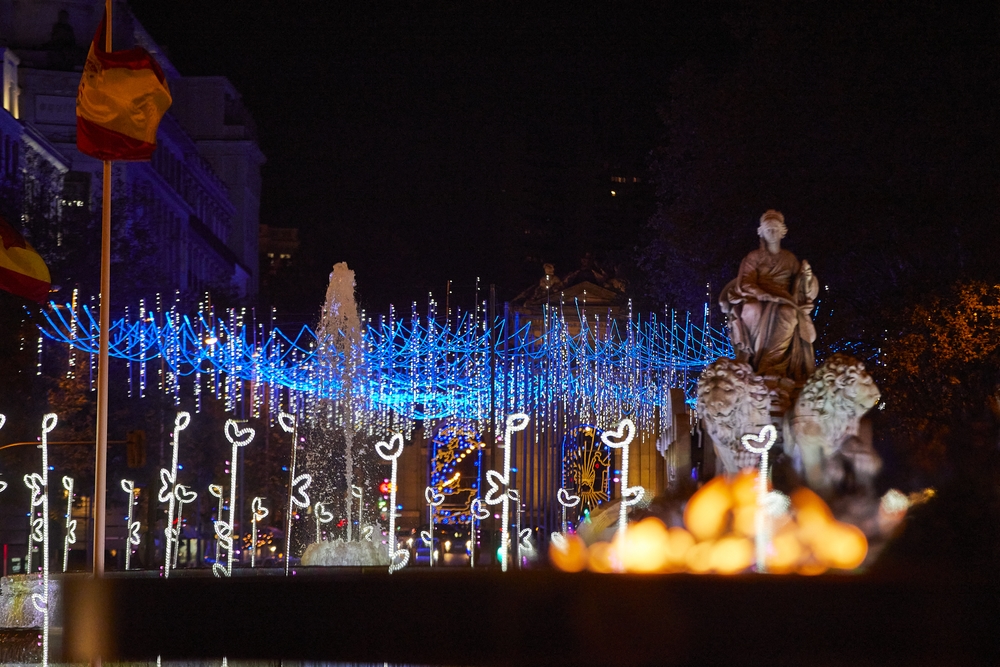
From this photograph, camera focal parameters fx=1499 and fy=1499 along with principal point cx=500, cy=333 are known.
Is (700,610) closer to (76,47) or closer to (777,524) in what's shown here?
(777,524)

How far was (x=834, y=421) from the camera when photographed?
15508 mm

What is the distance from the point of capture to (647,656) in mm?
8805

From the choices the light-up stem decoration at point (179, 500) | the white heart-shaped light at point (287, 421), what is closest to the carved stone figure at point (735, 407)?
the white heart-shaped light at point (287, 421)

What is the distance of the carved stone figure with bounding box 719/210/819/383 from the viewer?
54.3 feet

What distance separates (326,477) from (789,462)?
49.4 feet

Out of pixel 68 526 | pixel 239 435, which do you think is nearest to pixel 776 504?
pixel 239 435

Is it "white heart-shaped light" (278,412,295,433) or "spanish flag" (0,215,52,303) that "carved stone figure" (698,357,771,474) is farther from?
"spanish flag" (0,215,52,303)

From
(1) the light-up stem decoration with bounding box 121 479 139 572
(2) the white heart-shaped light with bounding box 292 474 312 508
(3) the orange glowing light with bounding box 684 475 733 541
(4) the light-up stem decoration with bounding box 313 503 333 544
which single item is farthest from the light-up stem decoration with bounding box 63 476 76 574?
(3) the orange glowing light with bounding box 684 475 733 541

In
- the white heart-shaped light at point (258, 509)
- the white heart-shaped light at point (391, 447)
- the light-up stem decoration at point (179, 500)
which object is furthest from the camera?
the light-up stem decoration at point (179, 500)

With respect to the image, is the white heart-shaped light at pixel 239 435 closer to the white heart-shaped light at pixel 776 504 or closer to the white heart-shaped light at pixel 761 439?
the white heart-shaped light at pixel 761 439

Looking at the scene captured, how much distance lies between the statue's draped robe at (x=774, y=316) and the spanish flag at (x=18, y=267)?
8.69 m

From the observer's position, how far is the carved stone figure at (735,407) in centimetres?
1579

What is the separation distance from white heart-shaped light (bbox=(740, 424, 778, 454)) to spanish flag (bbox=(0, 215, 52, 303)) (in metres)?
9.11

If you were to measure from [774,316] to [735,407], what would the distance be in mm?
1352
